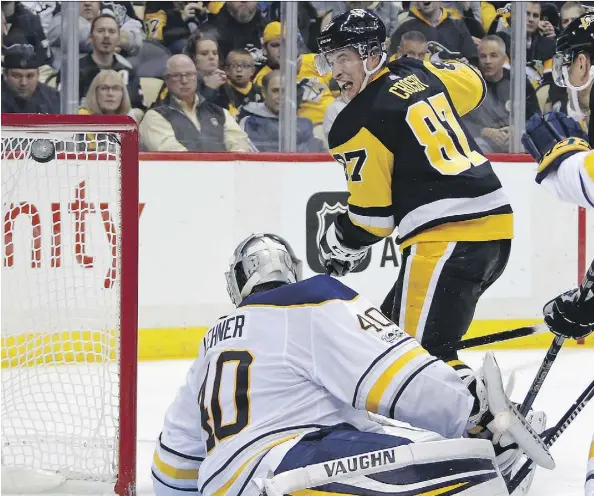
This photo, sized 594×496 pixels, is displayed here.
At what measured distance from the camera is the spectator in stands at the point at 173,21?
17.0 feet

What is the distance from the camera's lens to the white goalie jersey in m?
2.02

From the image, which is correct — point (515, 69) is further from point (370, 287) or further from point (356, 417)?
point (356, 417)

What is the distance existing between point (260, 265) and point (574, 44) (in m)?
0.81

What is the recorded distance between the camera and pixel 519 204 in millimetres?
5371

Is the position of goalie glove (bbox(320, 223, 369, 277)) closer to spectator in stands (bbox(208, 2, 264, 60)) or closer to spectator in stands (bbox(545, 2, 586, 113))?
spectator in stands (bbox(208, 2, 264, 60))

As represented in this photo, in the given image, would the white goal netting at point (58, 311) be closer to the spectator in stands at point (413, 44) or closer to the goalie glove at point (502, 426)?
the goalie glove at point (502, 426)

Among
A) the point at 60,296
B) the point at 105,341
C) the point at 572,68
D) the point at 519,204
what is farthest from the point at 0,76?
the point at 572,68

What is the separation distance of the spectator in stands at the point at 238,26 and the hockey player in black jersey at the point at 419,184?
7.90 feet

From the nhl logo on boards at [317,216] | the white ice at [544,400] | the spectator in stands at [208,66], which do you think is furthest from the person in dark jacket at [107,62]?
the white ice at [544,400]

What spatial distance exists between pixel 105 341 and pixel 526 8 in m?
3.24

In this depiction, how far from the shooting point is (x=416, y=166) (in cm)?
286

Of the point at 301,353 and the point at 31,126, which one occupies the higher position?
the point at 31,126

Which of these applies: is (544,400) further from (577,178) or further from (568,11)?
(568,11)

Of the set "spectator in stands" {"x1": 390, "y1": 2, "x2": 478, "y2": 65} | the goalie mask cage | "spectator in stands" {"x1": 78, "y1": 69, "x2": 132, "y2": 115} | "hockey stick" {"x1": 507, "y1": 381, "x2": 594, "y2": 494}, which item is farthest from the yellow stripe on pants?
"spectator in stands" {"x1": 390, "y1": 2, "x2": 478, "y2": 65}
